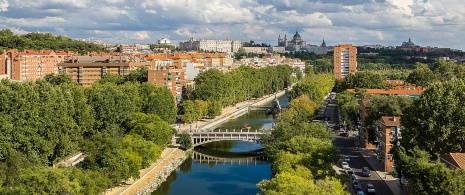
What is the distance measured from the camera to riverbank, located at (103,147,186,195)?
29.1 metres

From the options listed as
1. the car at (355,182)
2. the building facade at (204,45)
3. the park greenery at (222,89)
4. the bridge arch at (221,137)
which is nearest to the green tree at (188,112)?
the park greenery at (222,89)

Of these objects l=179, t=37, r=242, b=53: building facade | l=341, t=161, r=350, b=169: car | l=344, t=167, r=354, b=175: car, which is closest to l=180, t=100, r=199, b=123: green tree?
l=341, t=161, r=350, b=169: car

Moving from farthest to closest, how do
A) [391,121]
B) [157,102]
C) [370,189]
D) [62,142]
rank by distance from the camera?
[157,102] < [391,121] < [62,142] < [370,189]

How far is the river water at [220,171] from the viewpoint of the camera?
31.4 m

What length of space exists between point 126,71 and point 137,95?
20.8 m

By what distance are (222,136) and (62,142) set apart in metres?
13.7

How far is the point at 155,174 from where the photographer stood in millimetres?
33125

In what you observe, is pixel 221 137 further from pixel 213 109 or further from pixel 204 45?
pixel 204 45

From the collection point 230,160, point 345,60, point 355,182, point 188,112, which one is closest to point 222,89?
point 188,112

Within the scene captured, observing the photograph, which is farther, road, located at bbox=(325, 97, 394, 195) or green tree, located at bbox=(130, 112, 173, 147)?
green tree, located at bbox=(130, 112, 173, 147)

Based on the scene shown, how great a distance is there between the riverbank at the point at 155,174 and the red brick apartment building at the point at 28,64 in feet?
104

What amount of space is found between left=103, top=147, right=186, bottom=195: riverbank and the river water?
0.40 metres

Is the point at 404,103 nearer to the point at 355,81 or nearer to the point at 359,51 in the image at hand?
the point at 355,81

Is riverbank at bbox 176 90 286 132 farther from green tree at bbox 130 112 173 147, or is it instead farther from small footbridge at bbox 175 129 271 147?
green tree at bbox 130 112 173 147
